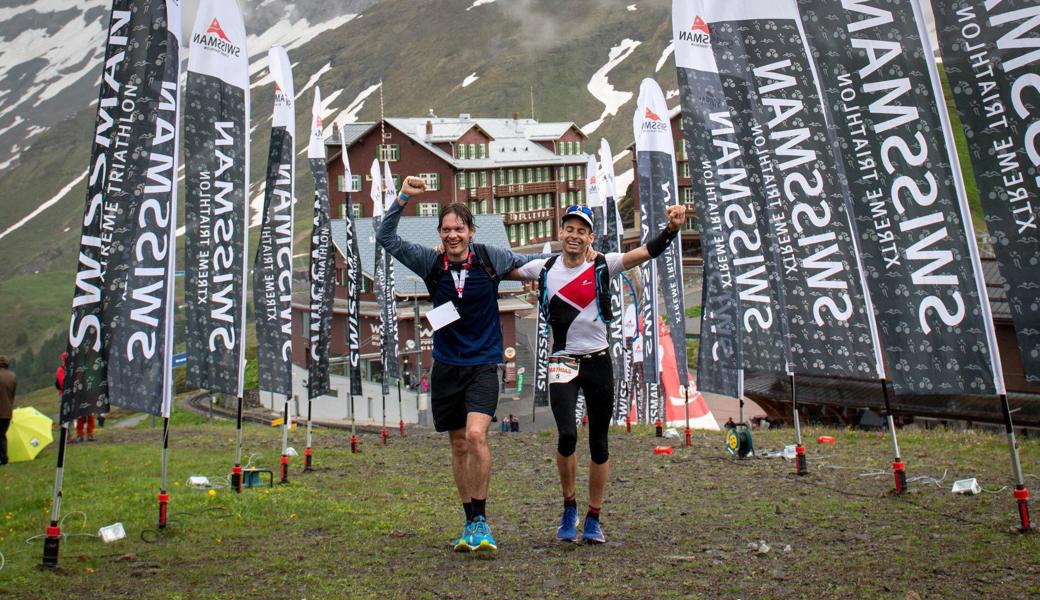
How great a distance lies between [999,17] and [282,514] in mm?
8602

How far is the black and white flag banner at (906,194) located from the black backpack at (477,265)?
365 centimetres

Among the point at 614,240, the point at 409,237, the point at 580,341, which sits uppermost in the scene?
the point at 409,237

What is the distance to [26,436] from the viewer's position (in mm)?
20547

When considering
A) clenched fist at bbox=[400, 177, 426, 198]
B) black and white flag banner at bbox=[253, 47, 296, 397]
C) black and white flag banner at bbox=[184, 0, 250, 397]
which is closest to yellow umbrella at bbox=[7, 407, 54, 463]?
black and white flag banner at bbox=[253, 47, 296, 397]

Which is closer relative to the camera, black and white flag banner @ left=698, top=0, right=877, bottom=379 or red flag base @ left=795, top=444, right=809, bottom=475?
black and white flag banner @ left=698, top=0, right=877, bottom=379

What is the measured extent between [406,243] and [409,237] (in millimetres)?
53850

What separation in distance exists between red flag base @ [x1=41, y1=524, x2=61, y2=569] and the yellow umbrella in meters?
13.0

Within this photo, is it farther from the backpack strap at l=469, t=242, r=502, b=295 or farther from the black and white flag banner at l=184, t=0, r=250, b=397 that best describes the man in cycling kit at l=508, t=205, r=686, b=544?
the black and white flag banner at l=184, t=0, r=250, b=397

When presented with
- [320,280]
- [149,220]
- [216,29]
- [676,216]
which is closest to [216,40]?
[216,29]

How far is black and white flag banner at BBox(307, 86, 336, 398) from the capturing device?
59.5 ft

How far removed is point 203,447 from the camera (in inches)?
852

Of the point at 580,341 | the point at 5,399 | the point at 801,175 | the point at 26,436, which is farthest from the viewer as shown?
the point at 26,436

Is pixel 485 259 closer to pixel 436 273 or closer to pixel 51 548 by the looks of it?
pixel 436 273

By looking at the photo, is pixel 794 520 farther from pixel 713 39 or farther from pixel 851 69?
pixel 713 39
